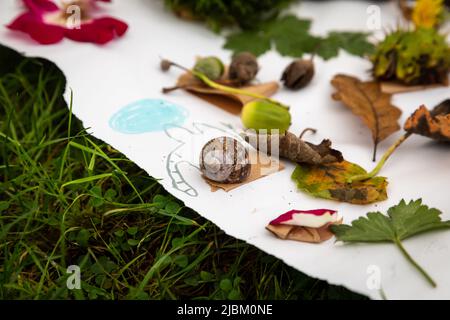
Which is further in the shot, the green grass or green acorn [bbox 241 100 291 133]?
green acorn [bbox 241 100 291 133]

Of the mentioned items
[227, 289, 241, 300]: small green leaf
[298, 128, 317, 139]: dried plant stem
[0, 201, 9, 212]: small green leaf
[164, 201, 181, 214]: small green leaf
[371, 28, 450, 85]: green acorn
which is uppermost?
[371, 28, 450, 85]: green acorn

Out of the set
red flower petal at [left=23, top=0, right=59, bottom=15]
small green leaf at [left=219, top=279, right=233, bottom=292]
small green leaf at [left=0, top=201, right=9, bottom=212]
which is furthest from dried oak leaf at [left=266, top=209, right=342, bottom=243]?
red flower petal at [left=23, top=0, right=59, bottom=15]

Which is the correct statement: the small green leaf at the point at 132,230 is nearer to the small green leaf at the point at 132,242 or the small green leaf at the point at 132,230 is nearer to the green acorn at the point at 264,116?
the small green leaf at the point at 132,242

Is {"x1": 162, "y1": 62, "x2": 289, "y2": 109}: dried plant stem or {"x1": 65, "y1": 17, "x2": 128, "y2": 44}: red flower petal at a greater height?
{"x1": 65, "y1": 17, "x2": 128, "y2": 44}: red flower petal

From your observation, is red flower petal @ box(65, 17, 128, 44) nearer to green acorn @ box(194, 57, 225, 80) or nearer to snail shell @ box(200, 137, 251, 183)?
green acorn @ box(194, 57, 225, 80)

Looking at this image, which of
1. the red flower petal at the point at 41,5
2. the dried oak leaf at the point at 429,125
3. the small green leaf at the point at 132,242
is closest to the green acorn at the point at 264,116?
the dried oak leaf at the point at 429,125

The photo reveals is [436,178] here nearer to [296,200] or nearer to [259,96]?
[296,200]

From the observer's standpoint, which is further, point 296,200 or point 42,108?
point 42,108
